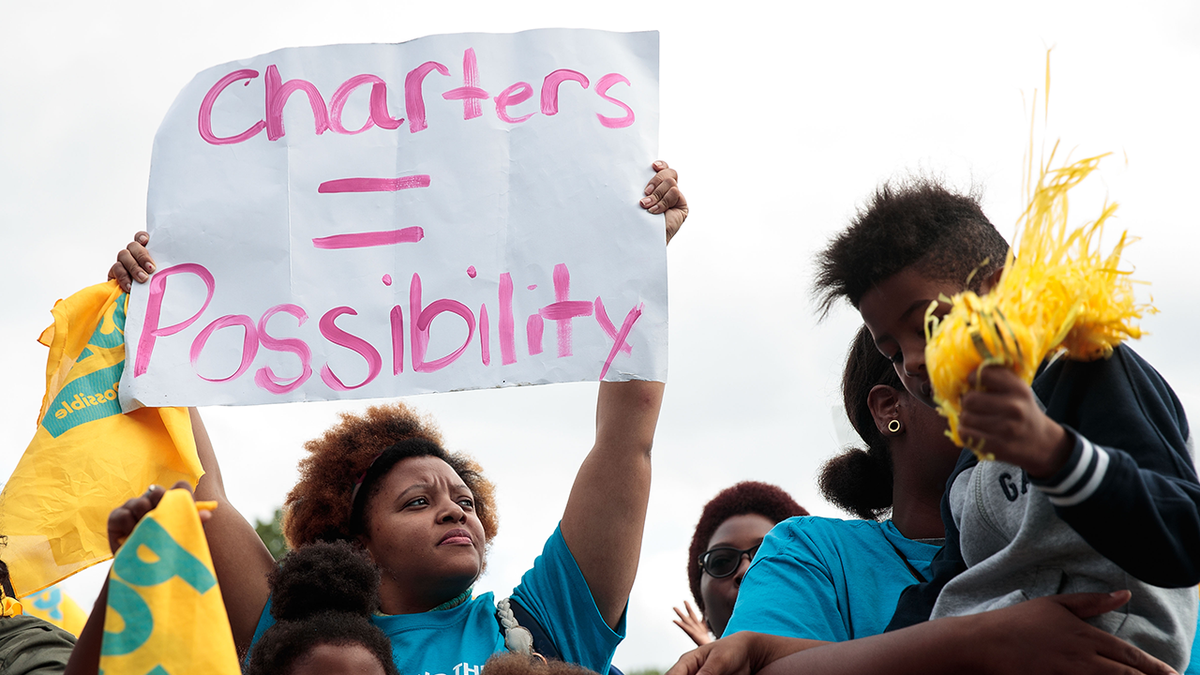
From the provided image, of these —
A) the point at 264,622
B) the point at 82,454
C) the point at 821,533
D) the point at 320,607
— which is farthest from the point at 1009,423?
the point at 82,454

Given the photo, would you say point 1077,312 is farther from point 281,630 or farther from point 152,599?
point 281,630

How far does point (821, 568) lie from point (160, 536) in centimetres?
127

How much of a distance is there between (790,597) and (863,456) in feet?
2.21

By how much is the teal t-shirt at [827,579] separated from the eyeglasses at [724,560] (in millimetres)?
1556

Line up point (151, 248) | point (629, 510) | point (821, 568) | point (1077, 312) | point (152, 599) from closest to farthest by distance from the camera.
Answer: point (1077, 312) < point (152, 599) < point (821, 568) < point (629, 510) < point (151, 248)

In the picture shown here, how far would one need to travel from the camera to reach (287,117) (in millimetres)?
3000

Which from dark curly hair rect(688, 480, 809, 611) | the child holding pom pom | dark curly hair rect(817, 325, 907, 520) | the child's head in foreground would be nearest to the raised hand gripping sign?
dark curly hair rect(817, 325, 907, 520)

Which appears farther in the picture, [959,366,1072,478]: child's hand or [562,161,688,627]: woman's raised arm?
[562,161,688,627]: woman's raised arm

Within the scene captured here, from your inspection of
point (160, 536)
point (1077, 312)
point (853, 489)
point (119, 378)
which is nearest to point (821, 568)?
point (853, 489)

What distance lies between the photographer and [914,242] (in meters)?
1.85

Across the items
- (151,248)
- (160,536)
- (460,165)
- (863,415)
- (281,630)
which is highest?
(460,165)

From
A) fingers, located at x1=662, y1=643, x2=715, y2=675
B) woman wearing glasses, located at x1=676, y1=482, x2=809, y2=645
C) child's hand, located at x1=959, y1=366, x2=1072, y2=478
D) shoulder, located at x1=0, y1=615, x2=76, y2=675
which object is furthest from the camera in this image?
woman wearing glasses, located at x1=676, y1=482, x2=809, y2=645

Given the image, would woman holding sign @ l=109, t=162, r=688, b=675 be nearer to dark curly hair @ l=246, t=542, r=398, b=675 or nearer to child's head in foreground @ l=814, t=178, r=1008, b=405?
dark curly hair @ l=246, t=542, r=398, b=675

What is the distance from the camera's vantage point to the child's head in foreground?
5.78 ft
